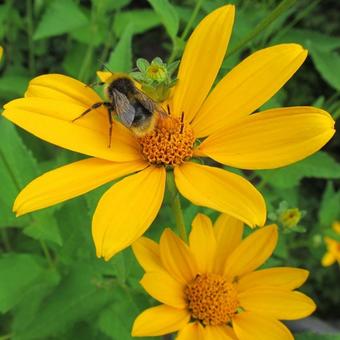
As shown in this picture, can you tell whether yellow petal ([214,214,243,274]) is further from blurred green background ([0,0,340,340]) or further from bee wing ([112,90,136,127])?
bee wing ([112,90,136,127])

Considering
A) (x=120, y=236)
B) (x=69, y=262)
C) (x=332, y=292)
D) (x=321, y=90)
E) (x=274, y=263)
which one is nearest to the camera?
(x=120, y=236)

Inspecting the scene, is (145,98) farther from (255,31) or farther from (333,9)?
(333,9)

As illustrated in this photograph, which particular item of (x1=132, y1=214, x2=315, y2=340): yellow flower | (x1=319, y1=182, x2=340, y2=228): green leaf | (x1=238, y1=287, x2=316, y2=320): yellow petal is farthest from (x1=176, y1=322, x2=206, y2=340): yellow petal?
(x1=319, y1=182, x2=340, y2=228): green leaf

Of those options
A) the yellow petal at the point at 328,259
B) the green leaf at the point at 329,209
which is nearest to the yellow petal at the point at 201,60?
the green leaf at the point at 329,209

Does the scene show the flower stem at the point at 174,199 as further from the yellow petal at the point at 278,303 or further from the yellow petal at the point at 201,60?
the yellow petal at the point at 278,303

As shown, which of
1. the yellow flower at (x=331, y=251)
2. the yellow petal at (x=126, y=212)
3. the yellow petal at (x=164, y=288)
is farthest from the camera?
→ the yellow flower at (x=331, y=251)

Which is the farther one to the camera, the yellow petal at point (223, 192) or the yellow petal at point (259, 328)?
the yellow petal at point (259, 328)

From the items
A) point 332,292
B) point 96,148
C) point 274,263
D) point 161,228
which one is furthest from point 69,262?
point 332,292
